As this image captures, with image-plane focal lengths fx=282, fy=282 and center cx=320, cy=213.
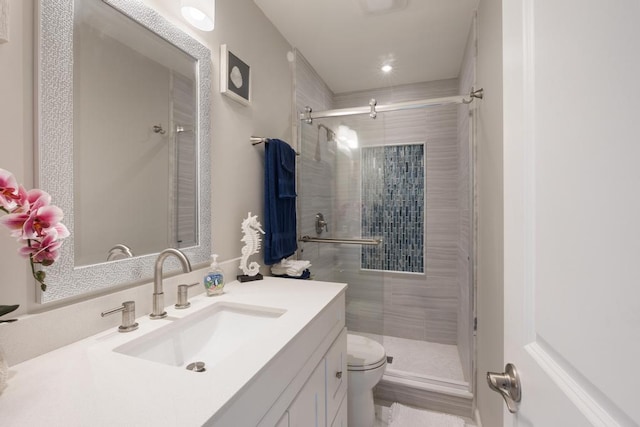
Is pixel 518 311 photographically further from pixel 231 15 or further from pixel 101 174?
pixel 231 15

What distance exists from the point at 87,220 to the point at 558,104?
1149 mm

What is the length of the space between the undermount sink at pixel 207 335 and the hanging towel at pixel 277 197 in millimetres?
562

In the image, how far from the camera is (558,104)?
0.43m

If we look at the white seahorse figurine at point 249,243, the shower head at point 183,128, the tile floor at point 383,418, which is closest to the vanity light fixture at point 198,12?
the shower head at point 183,128

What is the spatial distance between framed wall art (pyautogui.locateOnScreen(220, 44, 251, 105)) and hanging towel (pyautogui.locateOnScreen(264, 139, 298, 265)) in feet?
0.96

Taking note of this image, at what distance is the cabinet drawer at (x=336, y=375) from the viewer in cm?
114

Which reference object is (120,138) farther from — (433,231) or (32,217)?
(433,231)

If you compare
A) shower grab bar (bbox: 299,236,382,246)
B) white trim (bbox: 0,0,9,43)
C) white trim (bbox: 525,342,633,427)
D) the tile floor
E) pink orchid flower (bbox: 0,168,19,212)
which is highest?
white trim (bbox: 0,0,9,43)

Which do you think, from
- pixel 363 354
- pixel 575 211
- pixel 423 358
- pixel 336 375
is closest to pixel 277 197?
pixel 336 375

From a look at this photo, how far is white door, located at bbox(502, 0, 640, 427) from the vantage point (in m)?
0.30

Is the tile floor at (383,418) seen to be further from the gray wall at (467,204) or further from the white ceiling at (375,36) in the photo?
the white ceiling at (375,36)

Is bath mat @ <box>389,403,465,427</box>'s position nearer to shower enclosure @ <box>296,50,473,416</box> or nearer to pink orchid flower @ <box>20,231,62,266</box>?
shower enclosure @ <box>296,50,473,416</box>

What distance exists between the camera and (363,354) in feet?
5.77

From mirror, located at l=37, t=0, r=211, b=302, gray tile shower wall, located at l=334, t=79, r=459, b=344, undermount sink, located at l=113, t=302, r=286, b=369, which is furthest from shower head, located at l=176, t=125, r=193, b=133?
gray tile shower wall, located at l=334, t=79, r=459, b=344
